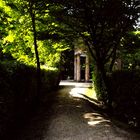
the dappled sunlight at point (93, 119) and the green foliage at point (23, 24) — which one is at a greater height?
the green foliage at point (23, 24)

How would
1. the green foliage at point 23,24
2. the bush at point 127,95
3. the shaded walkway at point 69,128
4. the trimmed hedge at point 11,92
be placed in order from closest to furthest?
the trimmed hedge at point 11,92 → the shaded walkway at point 69,128 → the bush at point 127,95 → the green foliage at point 23,24

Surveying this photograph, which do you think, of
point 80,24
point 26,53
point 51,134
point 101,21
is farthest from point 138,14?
point 26,53

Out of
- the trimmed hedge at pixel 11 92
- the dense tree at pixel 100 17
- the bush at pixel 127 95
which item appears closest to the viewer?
the trimmed hedge at pixel 11 92

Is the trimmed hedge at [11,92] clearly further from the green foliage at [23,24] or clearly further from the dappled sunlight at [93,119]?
the green foliage at [23,24]

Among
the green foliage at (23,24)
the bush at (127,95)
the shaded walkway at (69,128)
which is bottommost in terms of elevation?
the shaded walkway at (69,128)

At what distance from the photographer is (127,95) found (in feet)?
35.9

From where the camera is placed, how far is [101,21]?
1372cm

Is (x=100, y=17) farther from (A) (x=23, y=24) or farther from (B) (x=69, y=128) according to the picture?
(B) (x=69, y=128)

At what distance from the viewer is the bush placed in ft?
33.2

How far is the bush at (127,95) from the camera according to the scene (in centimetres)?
1011

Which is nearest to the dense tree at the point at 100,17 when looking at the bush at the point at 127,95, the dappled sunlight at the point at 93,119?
the bush at the point at 127,95

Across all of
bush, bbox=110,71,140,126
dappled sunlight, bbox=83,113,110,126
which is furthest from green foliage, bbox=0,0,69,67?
dappled sunlight, bbox=83,113,110,126

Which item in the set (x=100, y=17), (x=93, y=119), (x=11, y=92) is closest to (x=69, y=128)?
(x=93, y=119)

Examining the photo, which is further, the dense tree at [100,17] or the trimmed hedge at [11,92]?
the dense tree at [100,17]
